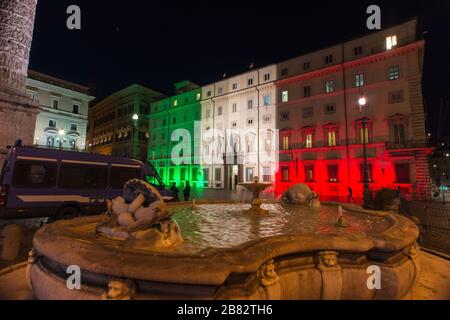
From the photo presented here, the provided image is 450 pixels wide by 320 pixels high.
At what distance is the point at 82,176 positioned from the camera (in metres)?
9.94

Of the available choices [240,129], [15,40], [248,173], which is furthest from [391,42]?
[15,40]

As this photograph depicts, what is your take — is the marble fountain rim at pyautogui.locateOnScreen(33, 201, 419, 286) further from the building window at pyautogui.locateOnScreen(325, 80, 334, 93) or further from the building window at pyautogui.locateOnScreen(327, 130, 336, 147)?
the building window at pyautogui.locateOnScreen(325, 80, 334, 93)

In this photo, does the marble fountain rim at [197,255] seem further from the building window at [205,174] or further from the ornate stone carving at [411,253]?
the building window at [205,174]

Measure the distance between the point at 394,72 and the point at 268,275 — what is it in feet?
94.7

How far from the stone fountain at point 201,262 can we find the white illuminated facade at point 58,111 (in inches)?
1433

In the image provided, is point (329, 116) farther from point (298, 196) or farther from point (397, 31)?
point (298, 196)

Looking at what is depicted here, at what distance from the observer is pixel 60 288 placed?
8.71ft

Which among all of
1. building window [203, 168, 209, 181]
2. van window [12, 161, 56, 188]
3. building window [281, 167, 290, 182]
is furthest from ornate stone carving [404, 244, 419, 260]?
building window [203, 168, 209, 181]

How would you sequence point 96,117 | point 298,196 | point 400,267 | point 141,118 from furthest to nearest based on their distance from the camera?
1. point 96,117
2. point 141,118
3. point 298,196
4. point 400,267

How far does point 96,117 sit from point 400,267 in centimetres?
6471

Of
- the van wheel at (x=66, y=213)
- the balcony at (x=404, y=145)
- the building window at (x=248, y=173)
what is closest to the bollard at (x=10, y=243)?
the van wheel at (x=66, y=213)

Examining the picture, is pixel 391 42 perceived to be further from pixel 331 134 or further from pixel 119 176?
pixel 119 176
